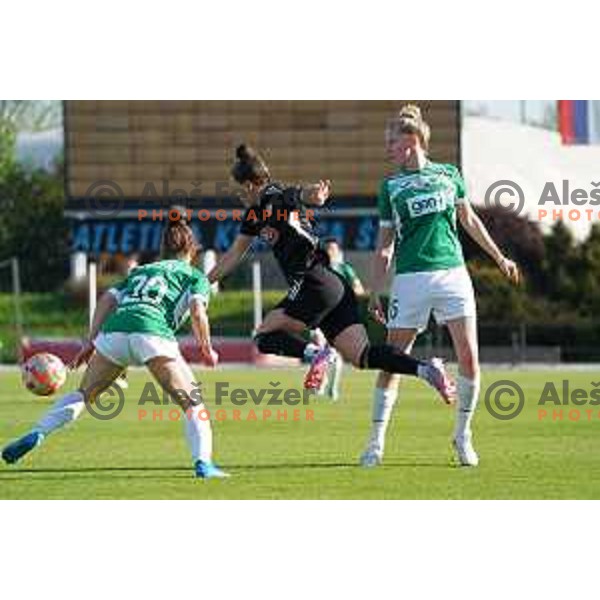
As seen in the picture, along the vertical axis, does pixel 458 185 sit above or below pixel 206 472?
above

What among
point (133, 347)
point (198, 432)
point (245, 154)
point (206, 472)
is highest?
point (245, 154)

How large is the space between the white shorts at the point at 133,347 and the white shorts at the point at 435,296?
170 cm

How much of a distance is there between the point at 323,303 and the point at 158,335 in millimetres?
1247

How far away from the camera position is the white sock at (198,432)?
11.6 metres

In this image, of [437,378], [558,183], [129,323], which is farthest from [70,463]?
[558,183]

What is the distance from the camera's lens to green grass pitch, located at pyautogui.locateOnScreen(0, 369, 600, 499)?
11023 mm

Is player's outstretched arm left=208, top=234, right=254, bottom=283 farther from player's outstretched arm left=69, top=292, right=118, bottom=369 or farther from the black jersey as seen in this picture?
player's outstretched arm left=69, top=292, right=118, bottom=369

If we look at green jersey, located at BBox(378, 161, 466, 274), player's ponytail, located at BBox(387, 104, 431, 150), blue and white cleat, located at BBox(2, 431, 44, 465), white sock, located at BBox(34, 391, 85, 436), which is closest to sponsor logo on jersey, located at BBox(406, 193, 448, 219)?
green jersey, located at BBox(378, 161, 466, 274)

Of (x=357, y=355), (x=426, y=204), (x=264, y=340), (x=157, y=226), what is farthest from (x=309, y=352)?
(x=157, y=226)

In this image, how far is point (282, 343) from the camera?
12.4 m

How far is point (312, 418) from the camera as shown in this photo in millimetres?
18703

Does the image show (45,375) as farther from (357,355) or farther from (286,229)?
(357,355)

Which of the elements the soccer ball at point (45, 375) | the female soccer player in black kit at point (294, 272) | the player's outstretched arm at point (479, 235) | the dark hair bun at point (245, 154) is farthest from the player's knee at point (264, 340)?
the soccer ball at point (45, 375)

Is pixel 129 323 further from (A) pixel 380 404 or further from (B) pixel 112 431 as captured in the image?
(B) pixel 112 431
